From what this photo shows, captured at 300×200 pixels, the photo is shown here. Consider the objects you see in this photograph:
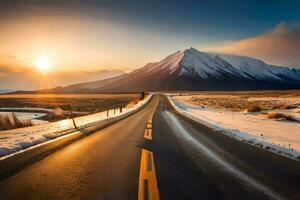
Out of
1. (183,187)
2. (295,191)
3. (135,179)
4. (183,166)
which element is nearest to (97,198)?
(135,179)

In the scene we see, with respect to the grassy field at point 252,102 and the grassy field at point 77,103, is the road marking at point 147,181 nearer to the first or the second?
the grassy field at point 252,102

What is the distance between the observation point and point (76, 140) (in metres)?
9.98

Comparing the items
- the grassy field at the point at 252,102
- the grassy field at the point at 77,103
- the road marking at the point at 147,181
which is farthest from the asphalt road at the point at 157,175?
the grassy field at the point at 77,103

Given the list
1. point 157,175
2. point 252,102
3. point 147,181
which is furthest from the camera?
point 252,102

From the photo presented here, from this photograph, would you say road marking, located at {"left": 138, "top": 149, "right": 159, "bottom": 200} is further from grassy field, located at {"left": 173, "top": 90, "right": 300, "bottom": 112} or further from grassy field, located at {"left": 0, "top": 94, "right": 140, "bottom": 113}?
grassy field, located at {"left": 0, "top": 94, "right": 140, "bottom": 113}

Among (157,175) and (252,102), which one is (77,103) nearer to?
(252,102)

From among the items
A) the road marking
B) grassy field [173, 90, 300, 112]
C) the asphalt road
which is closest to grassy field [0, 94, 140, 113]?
grassy field [173, 90, 300, 112]

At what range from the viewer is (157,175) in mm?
5340

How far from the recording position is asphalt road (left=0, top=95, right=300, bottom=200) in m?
4.31

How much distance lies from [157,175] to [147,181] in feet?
1.50

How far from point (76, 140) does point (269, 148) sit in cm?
691

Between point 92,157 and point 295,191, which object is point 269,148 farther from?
point 92,157

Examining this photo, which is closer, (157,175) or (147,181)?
(147,181)

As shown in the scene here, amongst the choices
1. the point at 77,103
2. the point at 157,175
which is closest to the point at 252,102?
the point at 157,175
